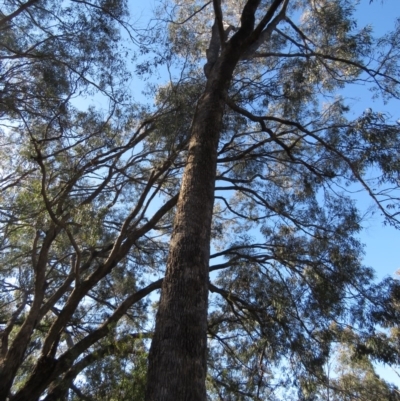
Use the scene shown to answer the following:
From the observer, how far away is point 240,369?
7527 mm

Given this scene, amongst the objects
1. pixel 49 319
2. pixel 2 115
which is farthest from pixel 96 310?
pixel 2 115

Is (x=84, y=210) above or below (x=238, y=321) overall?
above

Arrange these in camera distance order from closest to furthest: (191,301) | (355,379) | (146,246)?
(191,301) < (146,246) < (355,379)

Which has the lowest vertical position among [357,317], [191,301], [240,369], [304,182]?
[191,301]

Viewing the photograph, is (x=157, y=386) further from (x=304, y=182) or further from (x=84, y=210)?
(x=304, y=182)

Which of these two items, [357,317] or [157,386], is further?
[357,317]

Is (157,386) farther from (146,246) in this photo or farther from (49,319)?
(49,319)

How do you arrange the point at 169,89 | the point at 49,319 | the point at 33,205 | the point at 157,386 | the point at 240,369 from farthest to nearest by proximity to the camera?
the point at 49,319, the point at 169,89, the point at 240,369, the point at 33,205, the point at 157,386

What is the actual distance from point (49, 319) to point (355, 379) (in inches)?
411

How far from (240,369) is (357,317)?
2397 mm

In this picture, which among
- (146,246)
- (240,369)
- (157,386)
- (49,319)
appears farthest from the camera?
(49,319)

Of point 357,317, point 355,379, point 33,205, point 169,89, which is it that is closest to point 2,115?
point 33,205

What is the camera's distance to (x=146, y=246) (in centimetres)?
885

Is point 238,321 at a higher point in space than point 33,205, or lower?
lower
